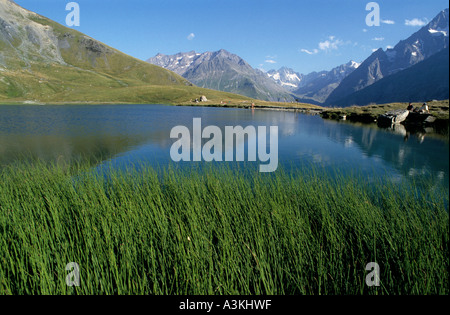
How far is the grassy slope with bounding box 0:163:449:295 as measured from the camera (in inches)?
134

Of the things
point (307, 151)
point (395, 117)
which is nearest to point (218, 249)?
point (307, 151)

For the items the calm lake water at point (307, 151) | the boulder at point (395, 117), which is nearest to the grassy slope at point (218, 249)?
the calm lake water at point (307, 151)

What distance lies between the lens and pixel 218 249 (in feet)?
14.1

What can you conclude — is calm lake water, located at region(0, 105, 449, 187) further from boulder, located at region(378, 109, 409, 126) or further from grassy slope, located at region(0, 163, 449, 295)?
grassy slope, located at region(0, 163, 449, 295)

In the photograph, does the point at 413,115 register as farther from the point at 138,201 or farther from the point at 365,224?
the point at 138,201

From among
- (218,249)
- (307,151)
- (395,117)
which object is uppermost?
(395,117)

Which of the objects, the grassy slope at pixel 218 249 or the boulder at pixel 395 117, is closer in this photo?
the grassy slope at pixel 218 249

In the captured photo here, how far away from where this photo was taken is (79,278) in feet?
10.8

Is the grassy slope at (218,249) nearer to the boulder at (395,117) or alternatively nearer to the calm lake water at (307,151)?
the calm lake water at (307,151)

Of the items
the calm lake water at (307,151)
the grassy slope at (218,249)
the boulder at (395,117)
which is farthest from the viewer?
the boulder at (395,117)

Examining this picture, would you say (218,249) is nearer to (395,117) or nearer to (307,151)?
(307,151)

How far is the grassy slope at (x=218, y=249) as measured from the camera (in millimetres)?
3396

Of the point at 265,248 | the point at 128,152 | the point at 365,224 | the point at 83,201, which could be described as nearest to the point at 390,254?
the point at 365,224
